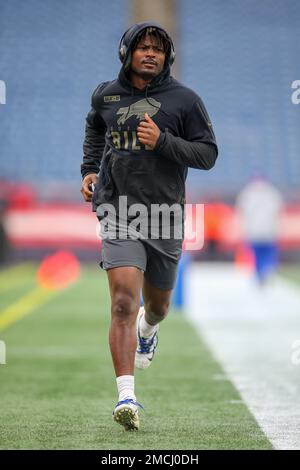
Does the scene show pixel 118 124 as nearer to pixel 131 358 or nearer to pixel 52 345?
pixel 131 358

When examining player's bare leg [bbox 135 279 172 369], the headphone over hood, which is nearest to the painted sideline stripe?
player's bare leg [bbox 135 279 172 369]

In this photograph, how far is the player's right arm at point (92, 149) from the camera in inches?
216

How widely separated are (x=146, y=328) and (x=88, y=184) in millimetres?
1033

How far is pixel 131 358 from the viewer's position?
512 cm

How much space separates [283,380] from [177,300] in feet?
21.1

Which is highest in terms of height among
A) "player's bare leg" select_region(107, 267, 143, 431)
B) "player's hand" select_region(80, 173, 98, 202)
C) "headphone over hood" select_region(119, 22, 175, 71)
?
"headphone over hood" select_region(119, 22, 175, 71)

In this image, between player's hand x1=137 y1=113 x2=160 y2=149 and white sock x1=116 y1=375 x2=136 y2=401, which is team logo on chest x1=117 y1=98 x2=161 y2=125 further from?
white sock x1=116 y1=375 x2=136 y2=401

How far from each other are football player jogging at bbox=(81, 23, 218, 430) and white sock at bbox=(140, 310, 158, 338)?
81 centimetres

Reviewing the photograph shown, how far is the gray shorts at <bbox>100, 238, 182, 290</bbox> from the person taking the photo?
520 centimetres

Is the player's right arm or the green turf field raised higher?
the player's right arm

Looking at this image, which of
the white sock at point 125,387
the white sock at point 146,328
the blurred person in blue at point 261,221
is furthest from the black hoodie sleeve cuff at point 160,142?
the blurred person in blue at point 261,221

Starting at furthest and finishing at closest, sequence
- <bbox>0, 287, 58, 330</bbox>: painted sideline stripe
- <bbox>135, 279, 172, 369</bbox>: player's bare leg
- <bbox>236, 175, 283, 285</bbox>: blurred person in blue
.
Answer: <bbox>236, 175, 283, 285</bbox>: blurred person in blue, <bbox>0, 287, 58, 330</bbox>: painted sideline stripe, <bbox>135, 279, 172, 369</bbox>: player's bare leg

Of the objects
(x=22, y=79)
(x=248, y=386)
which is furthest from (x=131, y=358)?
(x=22, y=79)

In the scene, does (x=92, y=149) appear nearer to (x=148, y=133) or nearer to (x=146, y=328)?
(x=148, y=133)
